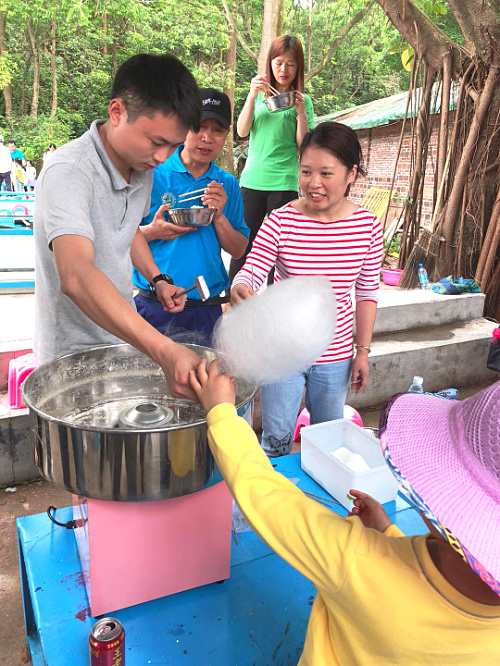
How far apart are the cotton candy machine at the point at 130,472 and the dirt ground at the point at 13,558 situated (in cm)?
86

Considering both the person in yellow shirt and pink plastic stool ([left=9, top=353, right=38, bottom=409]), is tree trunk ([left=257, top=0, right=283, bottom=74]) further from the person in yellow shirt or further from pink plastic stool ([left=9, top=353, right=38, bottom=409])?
the person in yellow shirt

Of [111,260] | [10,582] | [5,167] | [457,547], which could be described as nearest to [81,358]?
[111,260]

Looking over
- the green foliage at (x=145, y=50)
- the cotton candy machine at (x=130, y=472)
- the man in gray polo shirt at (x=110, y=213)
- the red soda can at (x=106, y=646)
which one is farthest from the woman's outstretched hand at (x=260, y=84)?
the green foliage at (x=145, y=50)

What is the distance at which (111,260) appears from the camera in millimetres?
1633

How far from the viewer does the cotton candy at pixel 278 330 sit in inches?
44.0

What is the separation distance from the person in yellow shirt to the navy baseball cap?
65.3 inches

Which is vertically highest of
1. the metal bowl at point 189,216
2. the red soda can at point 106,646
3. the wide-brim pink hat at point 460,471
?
the metal bowl at point 189,216

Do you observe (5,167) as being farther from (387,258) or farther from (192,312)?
(192,312)

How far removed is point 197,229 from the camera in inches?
93.2

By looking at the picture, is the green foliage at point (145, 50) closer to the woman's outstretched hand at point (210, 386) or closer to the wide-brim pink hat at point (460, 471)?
the woman's outstretched hand at point (210, 386)

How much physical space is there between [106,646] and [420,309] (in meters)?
4.35

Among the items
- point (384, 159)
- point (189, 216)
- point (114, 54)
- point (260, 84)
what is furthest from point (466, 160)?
point (114, 54)

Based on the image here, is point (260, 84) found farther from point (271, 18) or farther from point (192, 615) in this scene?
point (271, 18)

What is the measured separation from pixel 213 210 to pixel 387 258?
6876 millimetres
